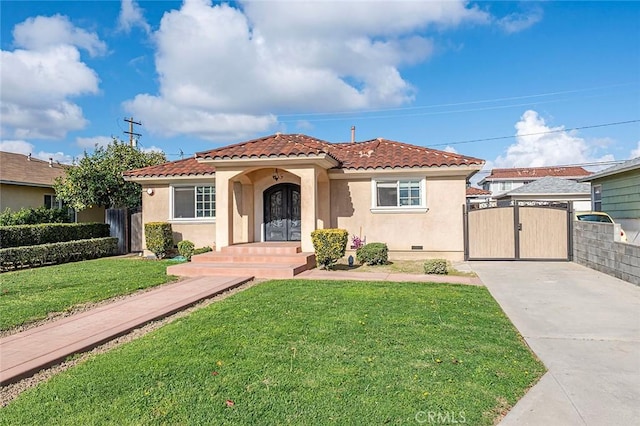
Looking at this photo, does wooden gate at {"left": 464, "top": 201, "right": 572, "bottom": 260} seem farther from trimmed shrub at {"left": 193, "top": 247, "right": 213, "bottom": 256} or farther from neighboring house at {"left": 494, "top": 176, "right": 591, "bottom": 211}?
neighboring house at {"left": 494, "top": 176, "right": 591, "bottom": 211}

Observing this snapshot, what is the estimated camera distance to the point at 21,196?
20656 mm

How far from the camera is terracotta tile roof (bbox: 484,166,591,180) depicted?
52825 mm

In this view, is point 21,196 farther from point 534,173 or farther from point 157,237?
point 534,173

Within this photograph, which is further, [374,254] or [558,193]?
[558,193]

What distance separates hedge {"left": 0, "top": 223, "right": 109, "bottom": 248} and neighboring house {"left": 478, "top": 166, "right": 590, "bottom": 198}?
47356 millimetres

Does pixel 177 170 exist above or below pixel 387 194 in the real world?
above

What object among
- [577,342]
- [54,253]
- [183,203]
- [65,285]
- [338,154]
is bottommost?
[577,342]

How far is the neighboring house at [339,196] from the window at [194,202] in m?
0.04

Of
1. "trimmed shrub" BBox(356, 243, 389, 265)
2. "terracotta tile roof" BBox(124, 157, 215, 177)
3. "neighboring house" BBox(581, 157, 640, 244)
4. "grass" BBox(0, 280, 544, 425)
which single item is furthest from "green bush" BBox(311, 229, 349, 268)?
"neighboring house" BBox(581, 157, 640, 244)

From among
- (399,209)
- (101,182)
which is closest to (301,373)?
(399,209)

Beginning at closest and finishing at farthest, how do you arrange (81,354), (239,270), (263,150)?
(81,354)
(239,270)
(263,150)

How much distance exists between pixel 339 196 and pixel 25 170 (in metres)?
19.2

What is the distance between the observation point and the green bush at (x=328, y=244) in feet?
38.8

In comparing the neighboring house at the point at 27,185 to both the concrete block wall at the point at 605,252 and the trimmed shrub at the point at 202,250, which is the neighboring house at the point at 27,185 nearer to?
the trimmed shrub at the point at 202,250
